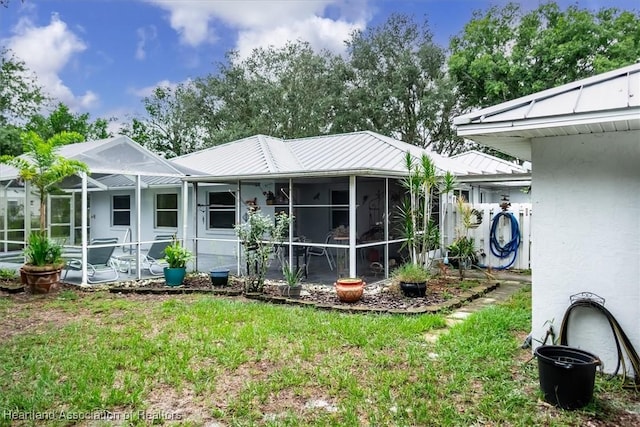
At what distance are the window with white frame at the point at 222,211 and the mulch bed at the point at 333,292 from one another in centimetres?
359

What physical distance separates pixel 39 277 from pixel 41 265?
0.83 ft

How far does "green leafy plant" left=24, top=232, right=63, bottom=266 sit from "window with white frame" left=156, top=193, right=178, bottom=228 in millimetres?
5954

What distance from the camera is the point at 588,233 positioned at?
3.94 m

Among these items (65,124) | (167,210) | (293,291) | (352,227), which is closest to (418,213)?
(352,227)

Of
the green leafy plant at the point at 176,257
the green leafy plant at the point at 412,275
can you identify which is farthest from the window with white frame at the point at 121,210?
the green leafy plant at the point at 412,275

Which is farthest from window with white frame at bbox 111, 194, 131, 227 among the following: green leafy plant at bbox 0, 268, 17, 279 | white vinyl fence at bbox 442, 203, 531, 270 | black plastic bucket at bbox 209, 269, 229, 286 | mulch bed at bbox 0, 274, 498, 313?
white vinyl fence at bbox 442, 203, 531, 270

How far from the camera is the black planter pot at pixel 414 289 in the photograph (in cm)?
723

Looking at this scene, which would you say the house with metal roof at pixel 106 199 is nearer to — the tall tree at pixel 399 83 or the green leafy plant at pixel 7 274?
the green leafy plant at pixel 7 274

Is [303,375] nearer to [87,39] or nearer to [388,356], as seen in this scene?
[388,356]

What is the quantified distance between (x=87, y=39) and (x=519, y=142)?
12.0 metres

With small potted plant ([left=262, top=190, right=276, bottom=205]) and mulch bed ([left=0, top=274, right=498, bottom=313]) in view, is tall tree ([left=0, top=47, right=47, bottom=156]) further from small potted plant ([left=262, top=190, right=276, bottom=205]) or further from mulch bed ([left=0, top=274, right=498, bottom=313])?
mulch bed ([left=0, top=274, right=498, bottom=313])

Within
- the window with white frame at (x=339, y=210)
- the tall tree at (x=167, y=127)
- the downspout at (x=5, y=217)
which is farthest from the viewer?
the tall tree at (x=167, y=127)

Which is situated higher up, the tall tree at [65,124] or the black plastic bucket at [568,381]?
the tall tree at [65,124]

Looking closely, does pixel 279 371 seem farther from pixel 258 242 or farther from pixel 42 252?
pixel 42 252
